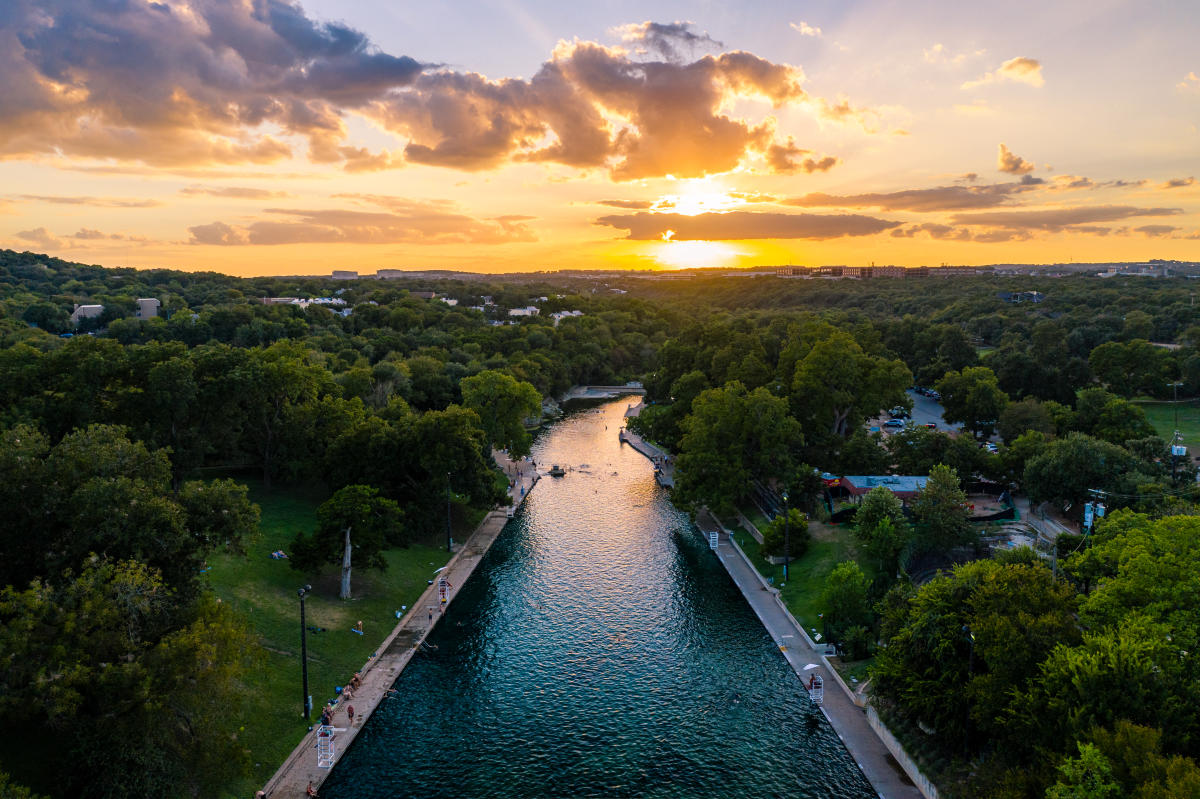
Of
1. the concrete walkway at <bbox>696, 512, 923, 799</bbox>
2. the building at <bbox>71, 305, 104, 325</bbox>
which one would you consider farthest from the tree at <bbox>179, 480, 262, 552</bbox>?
the building at <bbox>71, 305, 104, 325</bbox>

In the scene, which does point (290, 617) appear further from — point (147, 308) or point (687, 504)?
point (147, 308)

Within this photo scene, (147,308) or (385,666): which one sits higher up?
(147,308)

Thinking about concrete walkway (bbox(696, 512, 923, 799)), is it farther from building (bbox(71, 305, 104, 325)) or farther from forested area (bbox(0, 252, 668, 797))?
building (bbox(71, 305, 104, 325))

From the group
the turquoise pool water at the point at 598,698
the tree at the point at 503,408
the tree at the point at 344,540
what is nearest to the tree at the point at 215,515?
the turquoise pool water at the point at 598,698

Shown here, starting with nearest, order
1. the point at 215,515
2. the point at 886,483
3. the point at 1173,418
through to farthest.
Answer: the point at 215,515
the point at 886,483
the point at 1173,418

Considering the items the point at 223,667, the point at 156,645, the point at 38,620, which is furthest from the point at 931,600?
the point at 38,620

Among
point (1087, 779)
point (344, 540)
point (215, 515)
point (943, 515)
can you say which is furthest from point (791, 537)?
point (215, 515)


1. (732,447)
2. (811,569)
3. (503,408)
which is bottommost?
(811,569)
